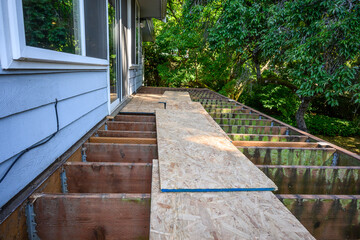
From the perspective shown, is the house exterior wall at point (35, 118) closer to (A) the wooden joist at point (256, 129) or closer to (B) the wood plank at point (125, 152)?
(B) the wood plank at point (125, 152)

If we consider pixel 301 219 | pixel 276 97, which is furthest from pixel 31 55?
pixel 276 97

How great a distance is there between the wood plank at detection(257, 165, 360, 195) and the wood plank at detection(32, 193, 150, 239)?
116 cm

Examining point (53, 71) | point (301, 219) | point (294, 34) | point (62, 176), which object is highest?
point (294, 34)

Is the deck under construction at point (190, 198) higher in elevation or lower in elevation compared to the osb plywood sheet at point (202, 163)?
lower

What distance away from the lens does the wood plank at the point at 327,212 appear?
1426mm

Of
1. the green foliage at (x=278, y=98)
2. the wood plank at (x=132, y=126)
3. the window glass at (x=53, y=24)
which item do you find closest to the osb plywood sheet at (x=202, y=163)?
the wood plank at (x=132, y=126)

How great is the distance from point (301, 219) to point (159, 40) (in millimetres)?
10082

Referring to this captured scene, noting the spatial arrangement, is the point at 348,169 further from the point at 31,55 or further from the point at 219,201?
the point at 31,55

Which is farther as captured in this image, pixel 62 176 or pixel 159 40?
pixel 159 40

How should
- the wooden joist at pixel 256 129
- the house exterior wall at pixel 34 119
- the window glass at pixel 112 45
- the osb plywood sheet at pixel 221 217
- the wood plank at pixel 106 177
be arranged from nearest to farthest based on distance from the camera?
1. the osb plywood sheet at pixel 221 217
2. the house exterior wall at pixel 34 119
3. the wood plank at pixel 106 177
4. the wooden joist at pixel 256 129
5. the window glass at pixel 112 45

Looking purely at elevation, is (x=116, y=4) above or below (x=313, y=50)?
above

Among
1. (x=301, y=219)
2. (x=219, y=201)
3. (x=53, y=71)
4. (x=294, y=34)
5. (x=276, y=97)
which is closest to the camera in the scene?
(x=219, y=201)

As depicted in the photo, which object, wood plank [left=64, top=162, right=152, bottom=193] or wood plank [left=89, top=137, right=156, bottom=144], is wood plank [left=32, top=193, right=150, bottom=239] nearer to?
wood plank [left=64, top=162, right=152, bottom=193]

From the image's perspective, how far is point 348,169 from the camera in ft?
6.26
